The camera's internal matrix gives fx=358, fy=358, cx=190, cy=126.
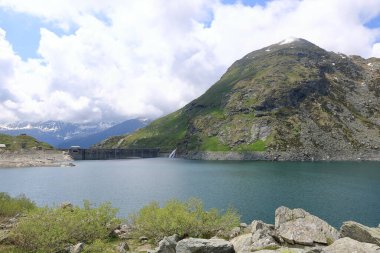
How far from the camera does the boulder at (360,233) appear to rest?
3165 cm

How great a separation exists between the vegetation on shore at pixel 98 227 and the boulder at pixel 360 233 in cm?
1551

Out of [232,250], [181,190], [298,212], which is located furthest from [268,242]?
[181,190]

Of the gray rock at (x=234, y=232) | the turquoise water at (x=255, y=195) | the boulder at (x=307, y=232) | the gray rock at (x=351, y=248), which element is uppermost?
the gray rock at (x=351, y=248)

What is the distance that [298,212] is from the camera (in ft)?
143

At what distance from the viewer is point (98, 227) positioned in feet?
145

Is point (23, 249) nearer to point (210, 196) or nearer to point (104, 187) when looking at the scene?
point (210, 196)

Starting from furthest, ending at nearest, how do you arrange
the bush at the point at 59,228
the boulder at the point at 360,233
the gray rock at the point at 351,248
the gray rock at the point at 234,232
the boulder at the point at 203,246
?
the gray rock at the point at 234,232 < the bush at the point at 59,228 < the boulder at the point at 360,233 < the boulder at the point at 203,246 < the gray rock at the point at 351,248

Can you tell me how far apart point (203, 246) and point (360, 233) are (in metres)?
14.8

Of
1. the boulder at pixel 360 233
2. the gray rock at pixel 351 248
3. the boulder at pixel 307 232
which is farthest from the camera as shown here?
the boulder at pixel 307 232

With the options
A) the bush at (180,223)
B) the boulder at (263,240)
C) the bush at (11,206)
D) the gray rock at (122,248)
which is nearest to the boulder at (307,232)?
the boulder at (263,240)

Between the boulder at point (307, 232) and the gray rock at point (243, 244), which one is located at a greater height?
the boulder at point (307, 232)

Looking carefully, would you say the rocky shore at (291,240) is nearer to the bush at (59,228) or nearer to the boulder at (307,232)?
the boulder at (307,232)

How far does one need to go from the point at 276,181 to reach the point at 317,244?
118051mm

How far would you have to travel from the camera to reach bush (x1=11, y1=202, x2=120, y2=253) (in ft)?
124
